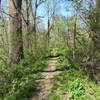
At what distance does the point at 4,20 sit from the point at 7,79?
3.92m

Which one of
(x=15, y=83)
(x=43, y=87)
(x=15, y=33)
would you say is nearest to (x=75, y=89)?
(x=43, y=87)

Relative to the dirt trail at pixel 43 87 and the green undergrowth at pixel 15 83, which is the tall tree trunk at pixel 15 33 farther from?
the dirt trail at pixel 43 87

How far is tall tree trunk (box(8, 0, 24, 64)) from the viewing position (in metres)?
6.82

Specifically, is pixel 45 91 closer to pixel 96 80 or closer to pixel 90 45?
pixel 96 80

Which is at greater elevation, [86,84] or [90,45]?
[90,45]

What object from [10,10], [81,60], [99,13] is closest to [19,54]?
[10,10]

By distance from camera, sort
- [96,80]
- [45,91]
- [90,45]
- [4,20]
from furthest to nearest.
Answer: [4,20], [90,45], [96,80], [45,91]

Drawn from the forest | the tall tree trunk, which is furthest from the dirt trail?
the tall tree trunk

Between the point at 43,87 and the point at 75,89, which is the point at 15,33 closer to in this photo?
the point at 43,87

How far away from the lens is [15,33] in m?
6.97

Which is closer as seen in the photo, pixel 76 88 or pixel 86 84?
pixel 76 88

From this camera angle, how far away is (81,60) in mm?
6184

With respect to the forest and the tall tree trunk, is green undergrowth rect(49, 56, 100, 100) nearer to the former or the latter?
the forest

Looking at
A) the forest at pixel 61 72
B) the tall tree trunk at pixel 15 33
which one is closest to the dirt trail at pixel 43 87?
the forest at pixel 61 72
